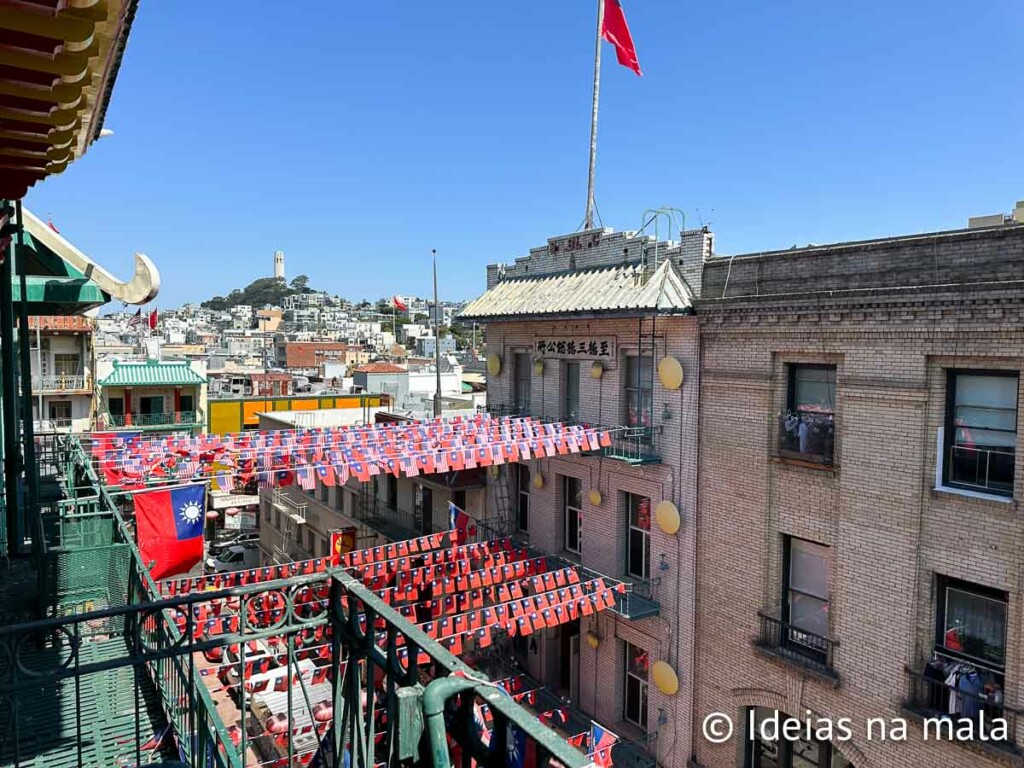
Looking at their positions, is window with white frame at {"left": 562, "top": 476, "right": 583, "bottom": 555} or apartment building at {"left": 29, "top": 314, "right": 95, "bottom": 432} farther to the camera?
apartment building at {"left": 29, "top": 314, "right": 95, "bottom": 432}

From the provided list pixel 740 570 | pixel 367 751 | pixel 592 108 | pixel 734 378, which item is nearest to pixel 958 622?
pixel 740 570

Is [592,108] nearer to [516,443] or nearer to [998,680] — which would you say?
[516,443]

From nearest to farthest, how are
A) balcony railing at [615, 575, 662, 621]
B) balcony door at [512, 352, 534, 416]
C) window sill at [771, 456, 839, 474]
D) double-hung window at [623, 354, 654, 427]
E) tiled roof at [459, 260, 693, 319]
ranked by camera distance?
window sill at [771, 456, 839, 474] → tiled roof at [459, 260, 693, 319] → balcony railing at [615, 575, 662, 621] → double-hung window at [623, 354, 654, 427] → balcony door at [512, 352, 534, 416]

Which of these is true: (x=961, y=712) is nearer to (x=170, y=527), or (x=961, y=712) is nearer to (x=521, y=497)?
(x=521, y=497)

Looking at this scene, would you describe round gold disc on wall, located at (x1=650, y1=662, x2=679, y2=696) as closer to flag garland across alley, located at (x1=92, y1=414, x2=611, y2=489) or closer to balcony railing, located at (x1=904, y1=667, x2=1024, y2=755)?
balcony railing, located at (x1=904, y1=667, x2=1024, y2=755)

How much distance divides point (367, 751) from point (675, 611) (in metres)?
14.3

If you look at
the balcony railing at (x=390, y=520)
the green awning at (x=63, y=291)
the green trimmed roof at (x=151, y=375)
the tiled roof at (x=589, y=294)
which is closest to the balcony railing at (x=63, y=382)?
the green trimmed roof at (x=151, y=375)

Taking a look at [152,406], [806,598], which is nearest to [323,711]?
[806,598]

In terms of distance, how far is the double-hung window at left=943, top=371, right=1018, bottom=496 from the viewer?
11891 mm

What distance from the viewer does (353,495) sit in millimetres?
31000

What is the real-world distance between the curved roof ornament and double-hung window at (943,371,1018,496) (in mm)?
13151

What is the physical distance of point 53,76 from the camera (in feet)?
11.2

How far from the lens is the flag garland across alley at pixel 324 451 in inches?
512

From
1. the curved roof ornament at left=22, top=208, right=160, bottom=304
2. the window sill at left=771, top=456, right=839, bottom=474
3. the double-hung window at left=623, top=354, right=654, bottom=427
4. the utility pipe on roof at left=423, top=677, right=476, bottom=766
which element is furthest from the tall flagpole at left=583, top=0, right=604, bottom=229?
the utility pipe on roof at left=423, top=677, right=476, bottom=766
